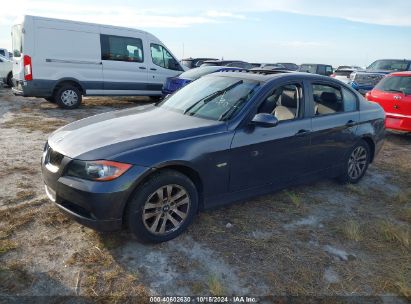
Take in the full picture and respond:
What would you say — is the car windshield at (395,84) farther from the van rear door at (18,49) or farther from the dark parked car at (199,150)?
the van rear door at (18,49)

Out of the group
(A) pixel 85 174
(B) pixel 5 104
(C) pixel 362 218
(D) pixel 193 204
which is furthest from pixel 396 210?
(B) pixel 5 104

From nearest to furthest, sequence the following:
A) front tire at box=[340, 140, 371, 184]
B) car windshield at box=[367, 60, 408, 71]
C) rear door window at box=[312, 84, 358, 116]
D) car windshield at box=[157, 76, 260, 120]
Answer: car windshield at box=[157, 76, 260, 120] → rear door window at box=[312, 84, 358, 116] → front tire at box=[340, 140, 371, 184] → car windshield at box=[367, 60, 408, 71]

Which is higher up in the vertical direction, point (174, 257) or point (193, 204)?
point (193, 204)

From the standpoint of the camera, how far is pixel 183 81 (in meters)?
10.5

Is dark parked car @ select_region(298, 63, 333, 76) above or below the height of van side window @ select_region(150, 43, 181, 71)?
above

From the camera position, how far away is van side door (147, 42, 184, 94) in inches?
467

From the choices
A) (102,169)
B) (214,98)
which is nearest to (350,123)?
(214,98)

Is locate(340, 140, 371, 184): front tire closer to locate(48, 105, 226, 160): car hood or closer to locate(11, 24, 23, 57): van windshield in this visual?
locate(48, 105, 226, 160): car hood

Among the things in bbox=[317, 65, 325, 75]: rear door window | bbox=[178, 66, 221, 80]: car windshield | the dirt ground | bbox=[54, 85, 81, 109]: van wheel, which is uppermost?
bbox=[317, 65, 325, 75]: rear door window

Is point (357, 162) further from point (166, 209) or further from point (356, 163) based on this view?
point (166, 209)

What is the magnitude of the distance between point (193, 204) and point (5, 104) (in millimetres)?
9840

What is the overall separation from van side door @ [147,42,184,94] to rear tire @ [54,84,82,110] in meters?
2.49

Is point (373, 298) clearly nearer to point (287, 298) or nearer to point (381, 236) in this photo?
point (287, 298)

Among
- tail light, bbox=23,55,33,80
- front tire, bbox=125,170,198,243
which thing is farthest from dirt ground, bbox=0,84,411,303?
tail light, bbox=23,55,33,80
